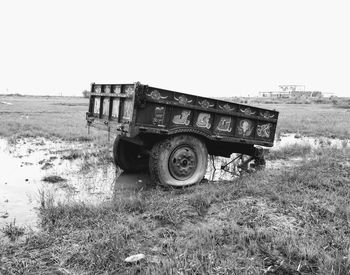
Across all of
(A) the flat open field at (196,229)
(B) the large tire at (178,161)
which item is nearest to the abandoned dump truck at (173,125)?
(B) the large tire at (178,161)

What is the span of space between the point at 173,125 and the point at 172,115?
0.19 meters

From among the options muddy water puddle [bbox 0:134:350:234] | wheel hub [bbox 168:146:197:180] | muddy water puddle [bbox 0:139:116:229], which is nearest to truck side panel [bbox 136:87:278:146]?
wheel hub [bbox 168:146:197:180]

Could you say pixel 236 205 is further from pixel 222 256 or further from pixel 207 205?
pixel 222 256

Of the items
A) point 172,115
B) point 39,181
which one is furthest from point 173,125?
point 39,181

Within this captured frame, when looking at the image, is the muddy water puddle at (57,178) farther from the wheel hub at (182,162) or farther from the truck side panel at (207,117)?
the truck side panel at (207,117)

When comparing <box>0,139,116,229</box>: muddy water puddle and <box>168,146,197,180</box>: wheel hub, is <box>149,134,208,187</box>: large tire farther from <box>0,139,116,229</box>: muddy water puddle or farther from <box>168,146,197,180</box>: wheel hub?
<box>0,139,116,229</box>: muddy water puddle

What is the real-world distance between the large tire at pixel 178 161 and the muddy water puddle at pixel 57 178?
0.62 metres

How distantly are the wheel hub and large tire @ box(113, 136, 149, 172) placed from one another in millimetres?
1564

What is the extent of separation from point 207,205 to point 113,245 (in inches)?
70.6

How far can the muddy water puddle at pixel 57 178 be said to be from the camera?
4668 millimetres

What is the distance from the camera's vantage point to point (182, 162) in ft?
18.7

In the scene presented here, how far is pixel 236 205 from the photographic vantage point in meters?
4.41

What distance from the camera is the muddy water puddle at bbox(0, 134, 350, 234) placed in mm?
4668

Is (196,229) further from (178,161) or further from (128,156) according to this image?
(128,156)
